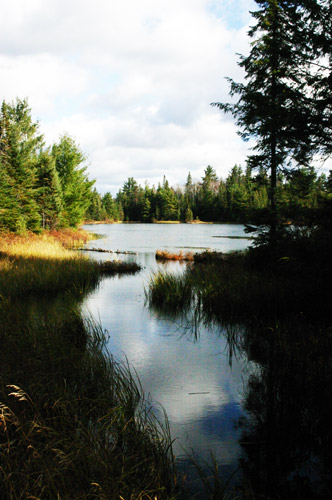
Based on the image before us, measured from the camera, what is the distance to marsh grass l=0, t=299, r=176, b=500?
275 cm

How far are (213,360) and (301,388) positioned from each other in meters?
2.09

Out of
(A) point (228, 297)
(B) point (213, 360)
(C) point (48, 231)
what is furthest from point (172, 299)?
(C) point (48, 231)

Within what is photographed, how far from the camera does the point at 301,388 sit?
4.91 metres

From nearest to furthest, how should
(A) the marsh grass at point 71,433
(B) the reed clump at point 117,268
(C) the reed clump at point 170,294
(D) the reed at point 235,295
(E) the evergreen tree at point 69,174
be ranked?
(A) the marsh grass at point 71,433, (D) the reed at point 235,295, (C) the reed clump at point 170,294, (B) the reed clump at point 117,268, (E) the evergreen tree at point 69,174

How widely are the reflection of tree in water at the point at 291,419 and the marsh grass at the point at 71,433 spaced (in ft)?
3.31

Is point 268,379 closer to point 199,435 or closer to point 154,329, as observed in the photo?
point 199,435

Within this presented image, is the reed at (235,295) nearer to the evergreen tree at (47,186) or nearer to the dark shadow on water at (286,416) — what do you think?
the dark shadow on water at (286,416)

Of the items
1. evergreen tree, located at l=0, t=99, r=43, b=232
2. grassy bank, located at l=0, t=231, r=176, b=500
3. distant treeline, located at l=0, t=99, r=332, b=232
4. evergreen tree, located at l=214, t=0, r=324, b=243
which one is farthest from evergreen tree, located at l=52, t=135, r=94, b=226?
grassy bank, located at l=0, t=231, r=176, b=500

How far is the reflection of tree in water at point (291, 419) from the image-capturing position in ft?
11.3

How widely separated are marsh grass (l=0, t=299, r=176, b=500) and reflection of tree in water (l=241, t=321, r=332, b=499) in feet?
3.31

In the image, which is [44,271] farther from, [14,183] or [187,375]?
[14,183]

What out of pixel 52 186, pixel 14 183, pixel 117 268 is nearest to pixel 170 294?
pixel 117 268

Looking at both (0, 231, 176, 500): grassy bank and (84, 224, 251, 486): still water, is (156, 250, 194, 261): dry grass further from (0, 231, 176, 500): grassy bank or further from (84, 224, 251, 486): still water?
(0, 231, 176, 500): grassy bank

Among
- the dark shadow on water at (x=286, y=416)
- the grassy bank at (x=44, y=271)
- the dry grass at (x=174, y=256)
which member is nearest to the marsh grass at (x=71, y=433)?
the dark shadow on water at (x=286, y=416)
